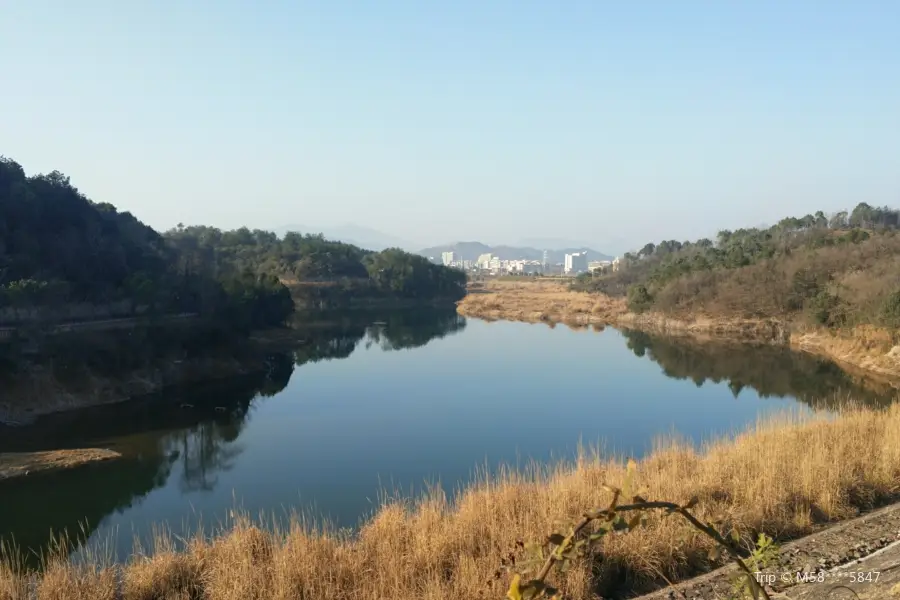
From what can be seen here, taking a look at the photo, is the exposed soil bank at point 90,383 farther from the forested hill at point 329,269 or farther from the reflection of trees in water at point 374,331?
the forested hill at point 329,269

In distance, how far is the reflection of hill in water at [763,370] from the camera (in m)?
19.5

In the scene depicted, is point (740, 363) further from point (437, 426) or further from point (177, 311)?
point (177, 311)

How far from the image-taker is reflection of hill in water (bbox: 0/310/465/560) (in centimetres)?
1065

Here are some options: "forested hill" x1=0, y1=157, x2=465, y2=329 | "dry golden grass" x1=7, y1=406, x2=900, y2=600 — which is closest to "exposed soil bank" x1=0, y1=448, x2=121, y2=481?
"forested hill" x1=0, y1=157, x2=465, y2=329

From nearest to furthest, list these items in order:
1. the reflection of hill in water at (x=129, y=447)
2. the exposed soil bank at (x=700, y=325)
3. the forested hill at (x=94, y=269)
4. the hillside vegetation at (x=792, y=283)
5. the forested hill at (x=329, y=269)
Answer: the reflection of hill in water at (x=129, y=447), the forested hill at (x=94, y=269), the exposed soil bank at (x=700, y=325), the hillside vegetation at (x=792, y=283), the forested hill at (x=329, y=269)

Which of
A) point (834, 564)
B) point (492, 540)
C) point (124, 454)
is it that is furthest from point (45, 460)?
point (834, 564)

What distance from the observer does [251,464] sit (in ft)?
44.1

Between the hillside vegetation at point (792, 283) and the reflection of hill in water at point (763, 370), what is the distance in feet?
8.69

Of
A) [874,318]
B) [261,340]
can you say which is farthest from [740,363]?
[261,340]

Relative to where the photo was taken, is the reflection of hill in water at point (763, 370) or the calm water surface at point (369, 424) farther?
the reflection of hill in water at point (763, 370)

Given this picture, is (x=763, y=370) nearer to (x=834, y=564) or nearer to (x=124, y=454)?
(x=124, y=454)

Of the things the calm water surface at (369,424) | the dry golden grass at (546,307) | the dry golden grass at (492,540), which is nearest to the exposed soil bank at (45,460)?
the calm water surface at (369,424)

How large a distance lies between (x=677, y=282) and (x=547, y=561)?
4129cm

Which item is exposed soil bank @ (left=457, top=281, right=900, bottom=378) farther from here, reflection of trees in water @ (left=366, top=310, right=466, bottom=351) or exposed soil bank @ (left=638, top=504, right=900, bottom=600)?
exposed soil bank @ (left=638, top=504, right=900, bottom=600)
